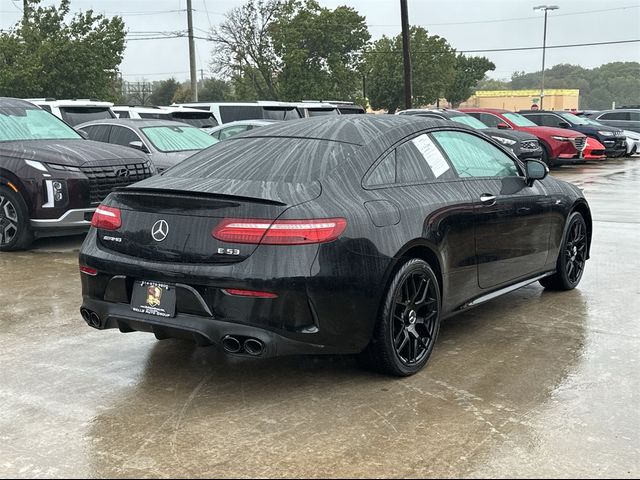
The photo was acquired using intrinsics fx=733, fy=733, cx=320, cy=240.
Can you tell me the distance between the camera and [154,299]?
3904mm

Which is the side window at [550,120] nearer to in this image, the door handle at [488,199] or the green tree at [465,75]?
the door handle at [488,199]

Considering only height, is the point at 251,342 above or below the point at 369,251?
below

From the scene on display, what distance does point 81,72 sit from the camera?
31.3 metres

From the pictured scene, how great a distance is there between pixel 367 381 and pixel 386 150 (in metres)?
1.36

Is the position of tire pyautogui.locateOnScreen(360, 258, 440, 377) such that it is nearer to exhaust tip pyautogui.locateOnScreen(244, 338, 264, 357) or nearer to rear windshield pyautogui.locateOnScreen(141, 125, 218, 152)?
exhaust tip pyautogui.locateOnScreen(244, 338, 264, 357)

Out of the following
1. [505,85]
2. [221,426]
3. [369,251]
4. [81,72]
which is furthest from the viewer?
[505,85]

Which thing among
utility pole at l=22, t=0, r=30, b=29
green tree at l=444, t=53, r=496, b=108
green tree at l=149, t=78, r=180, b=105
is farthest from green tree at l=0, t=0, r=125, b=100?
green tree at l=149, t=78, r=180, b=105

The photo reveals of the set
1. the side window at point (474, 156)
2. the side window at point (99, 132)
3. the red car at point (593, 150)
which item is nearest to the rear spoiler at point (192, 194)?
the side window at point (474, 156)

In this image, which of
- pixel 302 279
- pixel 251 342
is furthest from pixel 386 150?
pixel 251 342

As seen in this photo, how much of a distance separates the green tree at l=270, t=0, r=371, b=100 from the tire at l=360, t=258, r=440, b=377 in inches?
1713

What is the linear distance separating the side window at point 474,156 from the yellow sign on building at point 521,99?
9919 centimetres

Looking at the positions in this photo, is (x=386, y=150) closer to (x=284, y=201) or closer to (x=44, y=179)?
(x=284, y=201)

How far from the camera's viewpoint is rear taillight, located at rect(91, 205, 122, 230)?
4.16 meters

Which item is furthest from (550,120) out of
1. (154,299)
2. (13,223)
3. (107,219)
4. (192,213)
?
(154,299)
